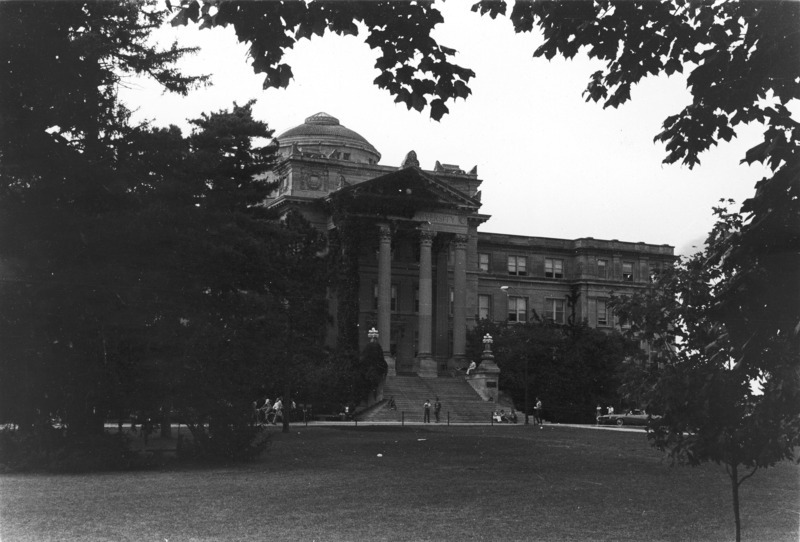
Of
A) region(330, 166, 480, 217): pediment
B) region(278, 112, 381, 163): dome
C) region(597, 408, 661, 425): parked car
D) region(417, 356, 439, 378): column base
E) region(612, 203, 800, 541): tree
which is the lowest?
region(597, 408, 661, 425): parked car

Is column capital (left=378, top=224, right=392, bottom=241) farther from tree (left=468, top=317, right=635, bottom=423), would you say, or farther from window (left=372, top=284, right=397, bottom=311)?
Answer: tree (left=468, top=317, right=635, bottom=423)

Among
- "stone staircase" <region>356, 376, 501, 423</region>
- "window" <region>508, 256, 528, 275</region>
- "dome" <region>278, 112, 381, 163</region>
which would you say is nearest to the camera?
"stone staircase" <region>356, 376, 501, 423</region>

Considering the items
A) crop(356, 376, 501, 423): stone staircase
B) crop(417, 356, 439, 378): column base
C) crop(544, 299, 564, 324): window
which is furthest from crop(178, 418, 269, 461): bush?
crop(544, 299, 564, 324): window

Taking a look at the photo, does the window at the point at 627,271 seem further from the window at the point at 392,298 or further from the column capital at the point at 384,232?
the column capital at the point at 384,232

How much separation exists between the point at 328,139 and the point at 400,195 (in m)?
17.8

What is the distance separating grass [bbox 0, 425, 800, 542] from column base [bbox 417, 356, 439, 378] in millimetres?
42673

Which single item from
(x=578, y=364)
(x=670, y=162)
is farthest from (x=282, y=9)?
(x=578, y=364)

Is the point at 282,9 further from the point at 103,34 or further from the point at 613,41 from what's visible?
the point at 103,34

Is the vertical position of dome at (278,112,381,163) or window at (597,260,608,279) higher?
dome at (278,112,381,163)

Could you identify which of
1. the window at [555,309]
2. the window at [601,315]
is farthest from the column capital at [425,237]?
the window at [601,315]

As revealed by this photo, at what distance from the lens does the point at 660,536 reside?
14234 millimetres

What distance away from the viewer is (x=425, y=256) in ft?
242

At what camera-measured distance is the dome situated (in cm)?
8738

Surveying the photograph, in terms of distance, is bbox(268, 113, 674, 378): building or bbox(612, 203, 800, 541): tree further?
bbox(268, 113, 674, 378): building
